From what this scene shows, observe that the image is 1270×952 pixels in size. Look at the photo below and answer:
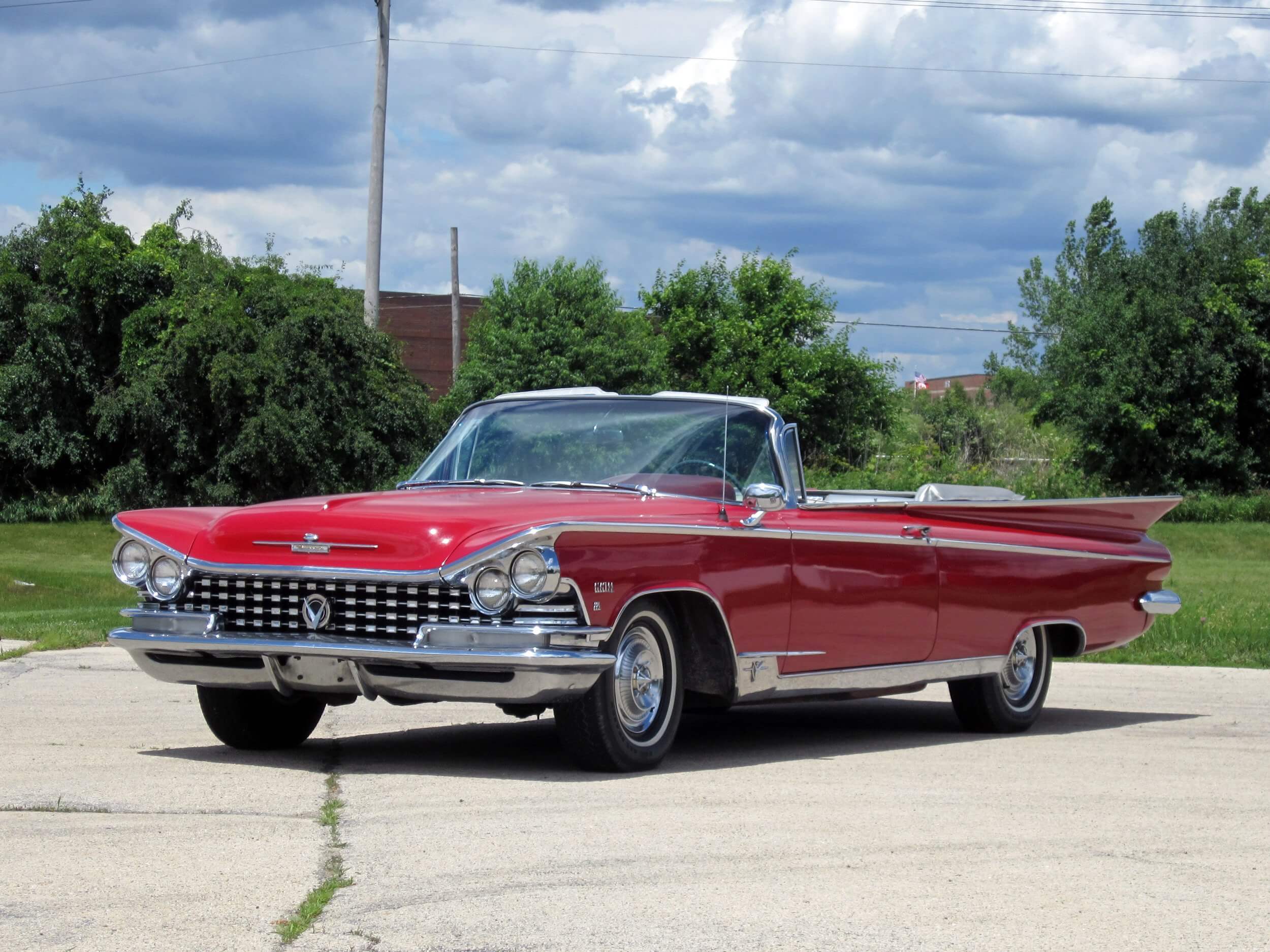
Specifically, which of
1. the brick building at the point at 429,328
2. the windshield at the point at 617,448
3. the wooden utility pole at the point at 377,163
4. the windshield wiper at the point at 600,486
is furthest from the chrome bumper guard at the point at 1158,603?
the brick building at the point at 429,328

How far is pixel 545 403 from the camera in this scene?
8.20 metres

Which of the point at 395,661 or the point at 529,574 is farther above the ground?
the point at 529,574

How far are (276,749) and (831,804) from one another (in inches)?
107

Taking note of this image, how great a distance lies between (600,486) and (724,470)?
24.6 inches

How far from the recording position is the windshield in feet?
25.1

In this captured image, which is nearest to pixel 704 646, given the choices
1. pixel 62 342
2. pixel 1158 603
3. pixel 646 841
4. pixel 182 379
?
pixel 646 841

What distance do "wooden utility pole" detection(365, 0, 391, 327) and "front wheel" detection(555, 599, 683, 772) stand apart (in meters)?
26.4

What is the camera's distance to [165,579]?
277 inches

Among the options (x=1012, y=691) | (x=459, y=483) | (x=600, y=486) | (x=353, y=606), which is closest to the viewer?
(x=353, y=606)

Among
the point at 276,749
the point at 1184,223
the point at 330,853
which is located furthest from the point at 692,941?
the point at 1184,223

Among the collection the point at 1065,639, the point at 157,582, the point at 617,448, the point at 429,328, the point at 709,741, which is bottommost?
the point at 709,741

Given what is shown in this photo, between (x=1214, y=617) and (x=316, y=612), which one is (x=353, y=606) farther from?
(x=1214, y=617)

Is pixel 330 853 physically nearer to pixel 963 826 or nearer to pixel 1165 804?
pixel 963 826

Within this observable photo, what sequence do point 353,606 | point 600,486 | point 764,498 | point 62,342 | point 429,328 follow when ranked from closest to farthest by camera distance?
point 353,606 → point 764,498 → point 600,486 → point 62,342 → point 429,328
